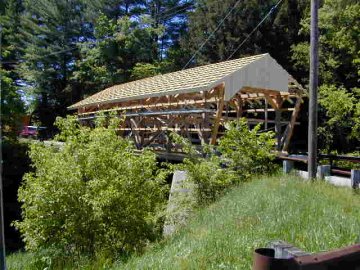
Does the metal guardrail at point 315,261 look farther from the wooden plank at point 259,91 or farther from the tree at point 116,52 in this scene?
the tree at point 116,52

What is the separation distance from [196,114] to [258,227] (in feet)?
30.0

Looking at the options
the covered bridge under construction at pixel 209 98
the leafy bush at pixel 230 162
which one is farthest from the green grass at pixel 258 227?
the covered bridge under construction at pixel 209 98

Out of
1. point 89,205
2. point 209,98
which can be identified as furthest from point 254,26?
point 89,205

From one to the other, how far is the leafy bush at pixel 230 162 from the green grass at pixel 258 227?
1402 millimetres

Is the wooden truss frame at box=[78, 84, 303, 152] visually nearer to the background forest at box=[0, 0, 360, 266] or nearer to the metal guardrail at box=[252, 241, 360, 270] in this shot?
the background forest at box=[0, 0, 360, 266]

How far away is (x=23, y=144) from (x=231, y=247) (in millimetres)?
20078

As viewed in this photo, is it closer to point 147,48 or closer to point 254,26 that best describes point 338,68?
point 254,26

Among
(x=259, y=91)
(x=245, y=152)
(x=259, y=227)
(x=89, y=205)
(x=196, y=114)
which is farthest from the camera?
(x=259, y=91)

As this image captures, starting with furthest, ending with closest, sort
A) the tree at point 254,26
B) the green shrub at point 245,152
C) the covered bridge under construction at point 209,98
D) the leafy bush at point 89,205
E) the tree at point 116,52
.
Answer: the tree at point 116,52, the tree at point 254,26, the covered bridge under construction at point 209,98, the green shrub at point 245,152, the leafy bush at point 89,205

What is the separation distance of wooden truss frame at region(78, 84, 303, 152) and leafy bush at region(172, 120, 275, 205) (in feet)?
6.84

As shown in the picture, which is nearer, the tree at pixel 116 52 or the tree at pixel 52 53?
the tree at pixel 116 52

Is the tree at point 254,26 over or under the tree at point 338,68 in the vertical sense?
over

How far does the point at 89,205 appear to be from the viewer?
7516 mm

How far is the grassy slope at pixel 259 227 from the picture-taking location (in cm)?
449
